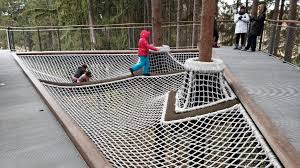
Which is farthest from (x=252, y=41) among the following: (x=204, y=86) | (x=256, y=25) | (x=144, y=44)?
(x=204, y=86)

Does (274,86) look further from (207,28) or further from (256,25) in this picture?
(256,25)

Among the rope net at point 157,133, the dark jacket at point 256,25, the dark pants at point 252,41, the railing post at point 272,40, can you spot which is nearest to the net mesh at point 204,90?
the rope net at point 157,133

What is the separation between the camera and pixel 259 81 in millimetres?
5547

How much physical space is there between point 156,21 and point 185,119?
5.54 m

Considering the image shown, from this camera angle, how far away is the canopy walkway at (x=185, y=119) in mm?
3123

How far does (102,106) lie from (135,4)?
12710 mm

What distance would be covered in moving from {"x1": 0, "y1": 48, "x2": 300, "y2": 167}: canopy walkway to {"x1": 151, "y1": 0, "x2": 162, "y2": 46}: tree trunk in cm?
204

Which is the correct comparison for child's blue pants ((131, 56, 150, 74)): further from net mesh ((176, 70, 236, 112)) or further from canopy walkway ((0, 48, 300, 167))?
net mesh ((176, 70, 236, 112))

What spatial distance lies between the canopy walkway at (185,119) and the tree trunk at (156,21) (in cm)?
204

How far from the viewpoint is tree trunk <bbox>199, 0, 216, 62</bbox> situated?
14.3 feet

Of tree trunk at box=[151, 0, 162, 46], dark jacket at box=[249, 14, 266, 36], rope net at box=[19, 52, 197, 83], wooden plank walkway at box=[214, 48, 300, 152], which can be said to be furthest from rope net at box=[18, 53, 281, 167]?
dark jacket at box=[249, 14, 266, 36]

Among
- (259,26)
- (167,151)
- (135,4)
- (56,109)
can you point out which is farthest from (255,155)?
(135,4)

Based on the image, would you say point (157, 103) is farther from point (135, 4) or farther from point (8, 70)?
point (135, 4)

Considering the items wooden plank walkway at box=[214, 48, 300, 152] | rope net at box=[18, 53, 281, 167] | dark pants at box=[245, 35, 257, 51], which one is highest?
dark pants at box=[245, 35, 257, 51]
